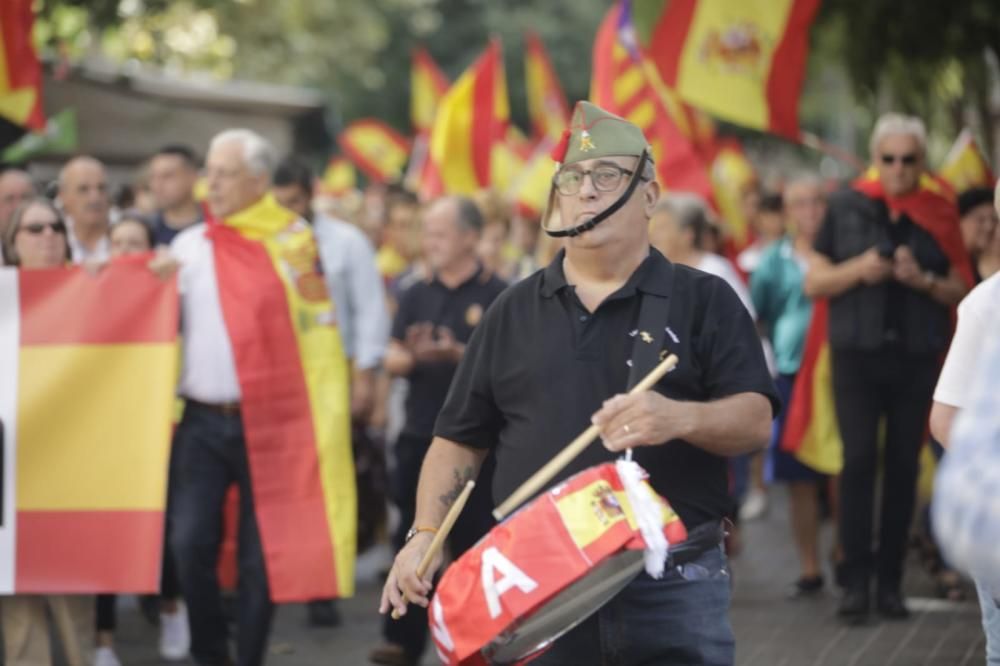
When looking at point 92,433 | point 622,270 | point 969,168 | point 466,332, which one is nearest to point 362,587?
point 466,332

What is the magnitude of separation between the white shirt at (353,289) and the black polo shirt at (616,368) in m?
4.90

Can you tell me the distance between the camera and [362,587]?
34.1 feet

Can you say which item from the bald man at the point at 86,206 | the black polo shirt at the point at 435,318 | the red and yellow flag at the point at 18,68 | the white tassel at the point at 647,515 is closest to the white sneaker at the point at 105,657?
the black polo shirt at the point at 435,318

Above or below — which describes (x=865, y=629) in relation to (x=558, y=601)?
below

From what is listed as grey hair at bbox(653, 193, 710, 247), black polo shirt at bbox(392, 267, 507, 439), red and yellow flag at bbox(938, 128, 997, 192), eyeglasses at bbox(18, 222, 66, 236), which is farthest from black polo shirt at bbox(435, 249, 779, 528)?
red and yellow flag at bbox(938, 128, 997, 192)

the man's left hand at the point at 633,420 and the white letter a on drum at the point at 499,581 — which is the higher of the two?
the man's left hand at the point at 633,420

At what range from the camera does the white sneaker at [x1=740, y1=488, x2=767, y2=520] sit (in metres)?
13.1

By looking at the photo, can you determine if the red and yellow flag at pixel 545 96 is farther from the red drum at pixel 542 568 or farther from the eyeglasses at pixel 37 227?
the red drum at pixel 542 568

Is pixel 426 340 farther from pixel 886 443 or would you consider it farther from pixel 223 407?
pixel 886 443

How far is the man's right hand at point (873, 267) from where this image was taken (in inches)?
344

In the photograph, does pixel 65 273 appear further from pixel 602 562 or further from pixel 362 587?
pixel 602 562

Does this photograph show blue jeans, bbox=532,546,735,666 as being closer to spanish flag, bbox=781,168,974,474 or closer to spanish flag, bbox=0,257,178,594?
spanish flag, bbox=0,257,178,594

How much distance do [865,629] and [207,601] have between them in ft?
10.1

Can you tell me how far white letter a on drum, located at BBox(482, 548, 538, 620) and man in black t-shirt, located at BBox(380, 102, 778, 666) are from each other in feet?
1.37
